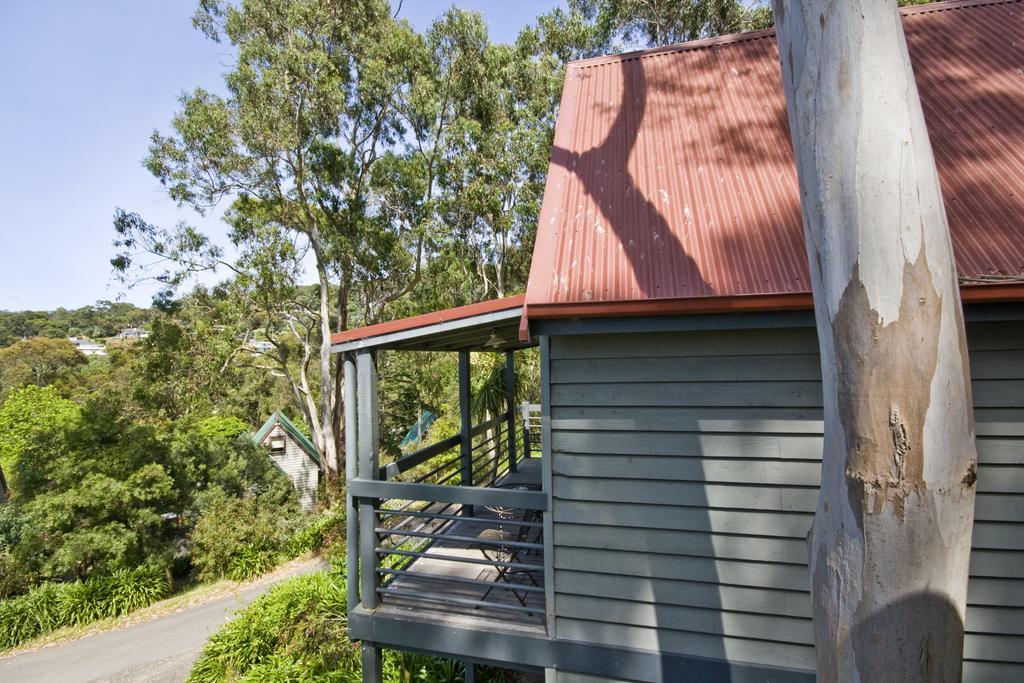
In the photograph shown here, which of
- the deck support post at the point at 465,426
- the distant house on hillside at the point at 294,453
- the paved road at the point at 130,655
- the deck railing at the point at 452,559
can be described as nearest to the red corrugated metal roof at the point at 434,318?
the deck railing at the point at 452,559

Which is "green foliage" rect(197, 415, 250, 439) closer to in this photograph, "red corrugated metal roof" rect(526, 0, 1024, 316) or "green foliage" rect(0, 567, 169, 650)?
"green foliage" rect(0, 567, 169, 650)

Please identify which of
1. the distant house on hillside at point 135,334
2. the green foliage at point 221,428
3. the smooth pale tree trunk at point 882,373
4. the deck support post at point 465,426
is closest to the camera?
the smooth pale tree trunk at point 882,373

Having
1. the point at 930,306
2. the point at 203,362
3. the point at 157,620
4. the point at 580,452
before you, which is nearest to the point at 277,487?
the point at 157,620

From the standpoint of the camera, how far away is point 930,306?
1.54m

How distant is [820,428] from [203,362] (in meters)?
22.1

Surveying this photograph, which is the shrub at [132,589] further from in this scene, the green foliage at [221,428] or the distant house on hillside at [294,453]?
the distant house on hillside at [294,453]

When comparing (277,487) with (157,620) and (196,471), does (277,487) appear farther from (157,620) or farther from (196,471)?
(157,620)

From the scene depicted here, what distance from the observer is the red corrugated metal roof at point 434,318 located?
11.9ft

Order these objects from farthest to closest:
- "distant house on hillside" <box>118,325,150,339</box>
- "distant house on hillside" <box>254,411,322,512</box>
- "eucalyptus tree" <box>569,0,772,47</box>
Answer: "distant house on hillside" <box>118,325,150,339</box>, "distant house on hillside" <box>254,411,322,512</box>, "eucalyptus tree" <box>569,0,772,47</box>

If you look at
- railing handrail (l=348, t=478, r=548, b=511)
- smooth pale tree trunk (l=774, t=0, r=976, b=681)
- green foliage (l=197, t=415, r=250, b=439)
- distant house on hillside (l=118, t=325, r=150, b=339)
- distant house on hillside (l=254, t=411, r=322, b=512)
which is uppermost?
distant house on hillside (l=118, t=325, r=150, b=339)

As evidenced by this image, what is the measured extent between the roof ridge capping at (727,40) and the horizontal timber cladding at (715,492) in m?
4.66

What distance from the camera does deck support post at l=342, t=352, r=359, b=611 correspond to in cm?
418

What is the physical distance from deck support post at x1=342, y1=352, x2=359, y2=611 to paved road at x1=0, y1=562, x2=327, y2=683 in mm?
5752

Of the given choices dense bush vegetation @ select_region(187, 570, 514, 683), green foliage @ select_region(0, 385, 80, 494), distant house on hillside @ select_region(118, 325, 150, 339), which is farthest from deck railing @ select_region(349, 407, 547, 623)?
distant house on hillside @ select_region(118, 325, 150, 339)
